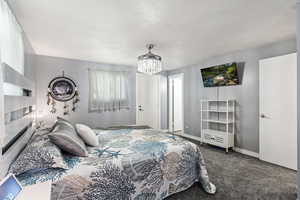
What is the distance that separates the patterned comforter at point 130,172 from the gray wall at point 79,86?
2.24 meters

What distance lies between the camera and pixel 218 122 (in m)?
3.82

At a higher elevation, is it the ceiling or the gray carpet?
the ceiling

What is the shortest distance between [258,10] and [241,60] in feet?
5.98

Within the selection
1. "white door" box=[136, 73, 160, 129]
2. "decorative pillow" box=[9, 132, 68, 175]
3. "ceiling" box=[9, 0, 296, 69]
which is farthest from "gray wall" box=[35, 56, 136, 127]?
"decorative pillow" box=[9, 132, 68, 175]

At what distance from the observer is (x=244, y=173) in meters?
2.49

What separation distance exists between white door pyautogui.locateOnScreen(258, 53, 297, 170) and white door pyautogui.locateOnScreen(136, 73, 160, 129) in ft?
10.5

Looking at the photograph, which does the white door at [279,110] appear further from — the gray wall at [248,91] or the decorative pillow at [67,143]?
the decorative pillow at [67,143]

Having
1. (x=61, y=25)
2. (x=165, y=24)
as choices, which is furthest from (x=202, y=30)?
(x=61, y=25)

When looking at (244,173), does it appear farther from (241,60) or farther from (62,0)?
(62,0)

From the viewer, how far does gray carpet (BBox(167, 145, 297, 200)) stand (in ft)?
6.26

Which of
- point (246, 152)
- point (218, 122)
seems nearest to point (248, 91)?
point (218, 122)

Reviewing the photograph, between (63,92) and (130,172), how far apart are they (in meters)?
3.27

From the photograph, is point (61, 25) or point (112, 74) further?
point (112, 74)

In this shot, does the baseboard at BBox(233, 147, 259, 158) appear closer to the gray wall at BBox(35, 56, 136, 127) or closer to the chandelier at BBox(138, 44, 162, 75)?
the chandelier at BBox(138, 44, 162, 75)
